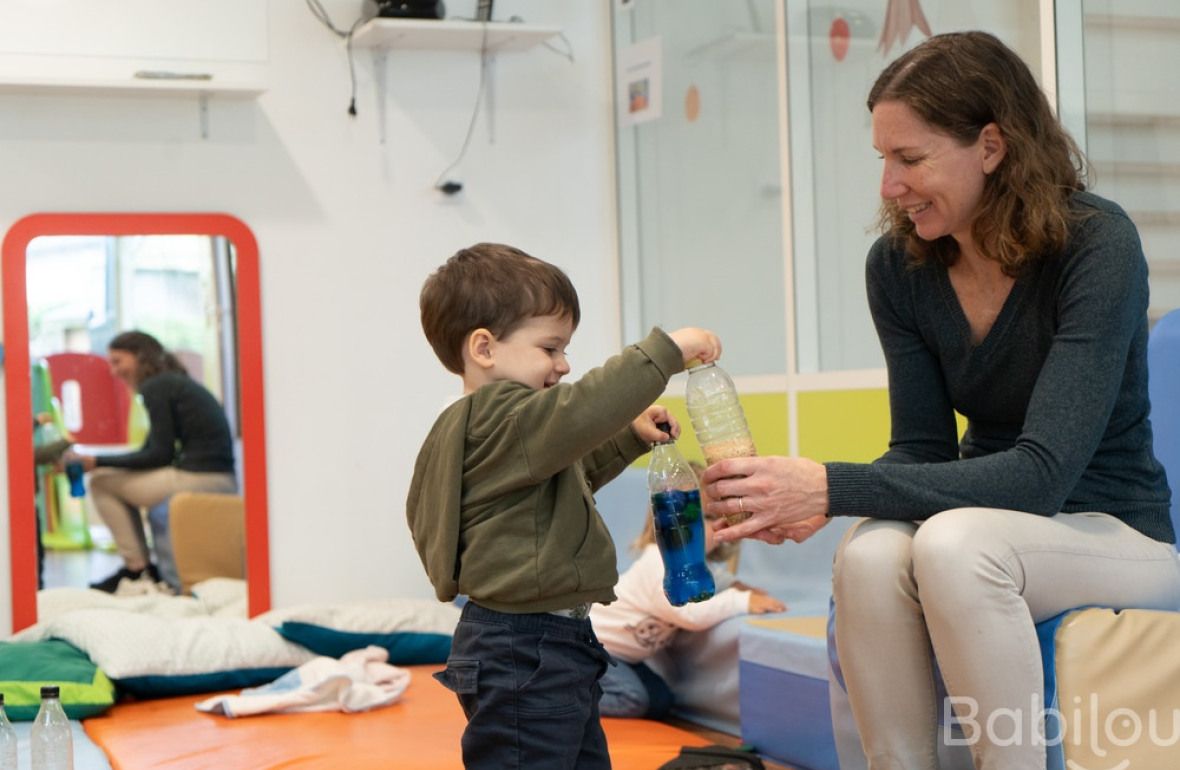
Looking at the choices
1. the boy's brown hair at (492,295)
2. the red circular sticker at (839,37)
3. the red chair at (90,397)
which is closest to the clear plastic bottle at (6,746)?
the boy's brown hair at (492,295)

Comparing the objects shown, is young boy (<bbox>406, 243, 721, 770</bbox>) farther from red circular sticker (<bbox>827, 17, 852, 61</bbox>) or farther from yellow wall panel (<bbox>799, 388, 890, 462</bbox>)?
red circular sticker (<bbox>827, 17, 852, 61</bbox>)

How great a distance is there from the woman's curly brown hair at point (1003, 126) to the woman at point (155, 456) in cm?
257

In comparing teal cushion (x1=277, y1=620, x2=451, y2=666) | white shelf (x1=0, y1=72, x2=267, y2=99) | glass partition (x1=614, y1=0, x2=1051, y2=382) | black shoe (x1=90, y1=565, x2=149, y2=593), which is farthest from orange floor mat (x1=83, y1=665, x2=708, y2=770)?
white shelf (x1=0, y1=72, x2=267, y2=99)

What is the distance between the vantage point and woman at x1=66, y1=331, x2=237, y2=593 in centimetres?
387

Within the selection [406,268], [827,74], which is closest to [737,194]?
[827,74]

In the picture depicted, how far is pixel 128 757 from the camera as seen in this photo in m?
2.73

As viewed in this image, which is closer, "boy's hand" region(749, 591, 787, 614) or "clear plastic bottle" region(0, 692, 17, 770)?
"clear plastic bottle" region(0, 692, 17, 770)

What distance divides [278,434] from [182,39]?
1.09m

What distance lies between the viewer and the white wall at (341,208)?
3.94 meters

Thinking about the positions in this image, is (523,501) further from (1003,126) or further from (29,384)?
(29,384)

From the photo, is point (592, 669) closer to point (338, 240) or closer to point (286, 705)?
point (286, 705)

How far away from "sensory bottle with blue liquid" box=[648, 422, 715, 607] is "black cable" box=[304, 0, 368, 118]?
8.13ft

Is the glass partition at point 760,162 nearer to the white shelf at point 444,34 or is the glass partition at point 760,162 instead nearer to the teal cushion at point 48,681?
the white shelf at point 444,34

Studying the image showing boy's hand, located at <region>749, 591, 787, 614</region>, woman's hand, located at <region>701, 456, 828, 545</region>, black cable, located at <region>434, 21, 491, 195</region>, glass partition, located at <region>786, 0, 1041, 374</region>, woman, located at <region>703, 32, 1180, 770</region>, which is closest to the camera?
woman, located at <region>703, 32, 1180, 770</region>
